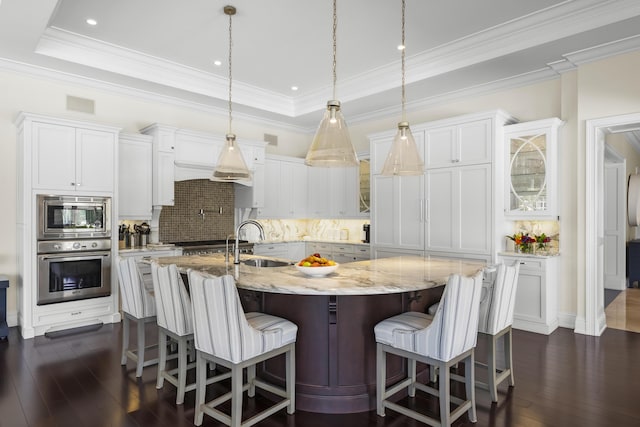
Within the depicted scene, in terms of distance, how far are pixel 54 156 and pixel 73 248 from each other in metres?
1.03

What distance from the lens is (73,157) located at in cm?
462

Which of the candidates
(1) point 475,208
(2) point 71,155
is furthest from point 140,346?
(1) point 475,208

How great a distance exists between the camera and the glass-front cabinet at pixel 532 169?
4.70m

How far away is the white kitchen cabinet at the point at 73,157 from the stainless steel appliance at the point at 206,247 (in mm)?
1320

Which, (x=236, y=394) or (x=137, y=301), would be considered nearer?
(x=236, y=394)

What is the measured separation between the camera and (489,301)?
307 cm

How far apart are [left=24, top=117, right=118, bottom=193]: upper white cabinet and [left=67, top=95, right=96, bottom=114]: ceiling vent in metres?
0.65

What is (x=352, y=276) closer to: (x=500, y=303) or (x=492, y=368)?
(x=500, y=303)

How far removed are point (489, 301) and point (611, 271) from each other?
607 centimetres

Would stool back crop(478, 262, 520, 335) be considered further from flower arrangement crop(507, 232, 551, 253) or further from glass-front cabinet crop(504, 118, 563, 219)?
glass-front cabinet crop(504, 118, 563, 219)

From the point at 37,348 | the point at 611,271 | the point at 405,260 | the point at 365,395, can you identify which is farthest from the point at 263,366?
the point at 611,271

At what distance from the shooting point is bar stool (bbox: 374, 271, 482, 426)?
239cm

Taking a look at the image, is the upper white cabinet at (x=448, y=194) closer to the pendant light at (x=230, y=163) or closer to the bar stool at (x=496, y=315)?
the bar stool at (x=496, y=315)

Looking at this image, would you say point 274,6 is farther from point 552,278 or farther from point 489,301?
point 552,278
